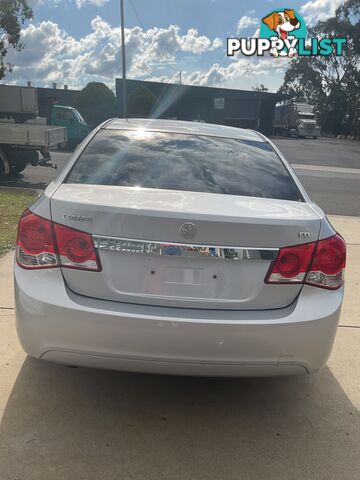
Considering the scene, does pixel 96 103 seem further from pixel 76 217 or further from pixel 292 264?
pixel 292 264

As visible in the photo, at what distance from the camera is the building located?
44.7m

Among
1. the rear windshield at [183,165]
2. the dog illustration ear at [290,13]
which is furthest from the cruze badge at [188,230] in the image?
the dog illustration ear at [290,13]

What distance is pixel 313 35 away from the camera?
59500 millimetres

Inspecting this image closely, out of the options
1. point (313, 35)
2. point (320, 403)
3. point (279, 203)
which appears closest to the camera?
point (279, 203)

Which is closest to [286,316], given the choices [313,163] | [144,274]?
[144,274]

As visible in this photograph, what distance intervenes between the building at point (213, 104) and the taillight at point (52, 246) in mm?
40608

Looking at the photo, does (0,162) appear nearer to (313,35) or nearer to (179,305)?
(179,305)

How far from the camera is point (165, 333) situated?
2.37 m

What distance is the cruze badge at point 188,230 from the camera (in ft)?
Answer: 7.78

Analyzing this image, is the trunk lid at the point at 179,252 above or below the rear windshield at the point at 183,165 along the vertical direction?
below

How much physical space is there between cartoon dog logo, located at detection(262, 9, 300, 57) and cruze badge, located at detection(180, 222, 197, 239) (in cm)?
3419

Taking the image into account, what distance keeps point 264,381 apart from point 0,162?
32.7 feet

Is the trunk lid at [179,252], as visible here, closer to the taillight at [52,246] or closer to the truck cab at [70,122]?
the taillight at [52,246]

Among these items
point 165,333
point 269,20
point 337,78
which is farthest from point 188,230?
point 337,78
